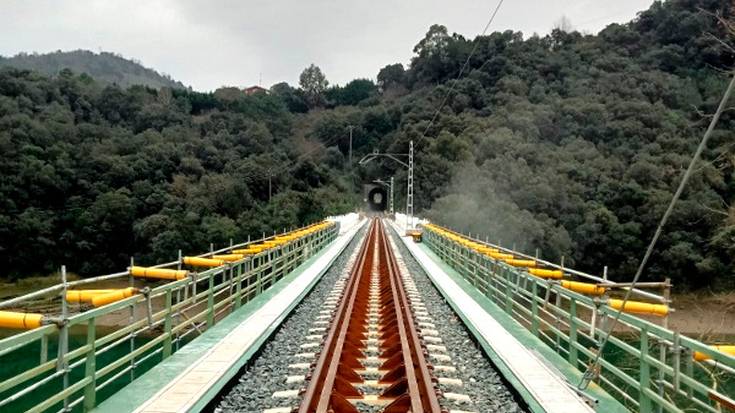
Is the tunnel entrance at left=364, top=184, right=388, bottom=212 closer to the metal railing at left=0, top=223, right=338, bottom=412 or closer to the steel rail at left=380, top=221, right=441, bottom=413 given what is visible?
the metal railing at left=0, top=223, right=338, bottom=412

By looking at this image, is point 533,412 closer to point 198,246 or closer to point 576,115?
point 198,246

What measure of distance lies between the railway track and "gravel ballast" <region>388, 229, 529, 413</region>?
45 cm

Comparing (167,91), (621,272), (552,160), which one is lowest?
(621,272)

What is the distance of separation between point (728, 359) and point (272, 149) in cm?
8593

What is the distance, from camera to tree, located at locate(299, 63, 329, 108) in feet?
517

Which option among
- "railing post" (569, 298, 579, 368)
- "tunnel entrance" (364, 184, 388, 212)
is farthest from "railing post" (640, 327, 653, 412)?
"tunnel entrance" (364, 184, 388, 212)

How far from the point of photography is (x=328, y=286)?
591 inches

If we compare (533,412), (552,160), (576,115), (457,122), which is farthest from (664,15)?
(533,412)

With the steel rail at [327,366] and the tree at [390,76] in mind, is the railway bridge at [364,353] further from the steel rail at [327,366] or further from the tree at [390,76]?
the tree at [390,76]

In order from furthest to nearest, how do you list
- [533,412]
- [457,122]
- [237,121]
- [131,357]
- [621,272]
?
[237,121] → [457,122] → [621,272] → [131,357] → [533,412]

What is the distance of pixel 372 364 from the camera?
7469 millimetres

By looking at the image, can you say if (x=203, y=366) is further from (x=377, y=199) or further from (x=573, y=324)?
(x=377, y=199)

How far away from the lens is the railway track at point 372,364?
5503mm

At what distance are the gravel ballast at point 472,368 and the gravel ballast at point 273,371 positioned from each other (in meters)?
1.91
